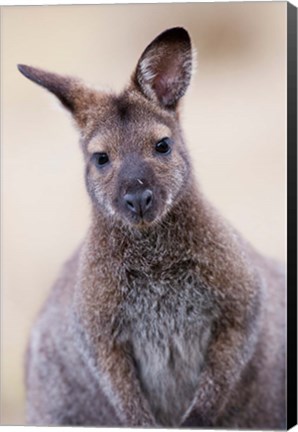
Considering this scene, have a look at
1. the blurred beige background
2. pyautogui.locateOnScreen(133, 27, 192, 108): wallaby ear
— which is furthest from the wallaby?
the blurred beige background

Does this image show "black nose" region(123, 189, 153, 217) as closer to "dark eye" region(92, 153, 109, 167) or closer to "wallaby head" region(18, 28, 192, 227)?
"wallaby head" region(18, 28, 192, 227)

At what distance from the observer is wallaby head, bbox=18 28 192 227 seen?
443 cm

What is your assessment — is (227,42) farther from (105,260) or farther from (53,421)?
(53,421)

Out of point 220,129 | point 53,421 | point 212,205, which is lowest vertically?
point 53,421

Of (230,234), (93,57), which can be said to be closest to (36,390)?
(230,234)

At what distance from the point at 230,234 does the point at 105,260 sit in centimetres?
56

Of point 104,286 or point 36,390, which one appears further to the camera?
point 36,390

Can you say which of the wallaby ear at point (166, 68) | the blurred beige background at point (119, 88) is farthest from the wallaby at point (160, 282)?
the blurred beige background at point (119, 88)

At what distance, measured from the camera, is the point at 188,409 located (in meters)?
4.82

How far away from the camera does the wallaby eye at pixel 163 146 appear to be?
14.8ft

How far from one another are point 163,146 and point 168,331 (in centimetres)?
81

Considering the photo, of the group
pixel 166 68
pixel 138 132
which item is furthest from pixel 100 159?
pixel 166 68

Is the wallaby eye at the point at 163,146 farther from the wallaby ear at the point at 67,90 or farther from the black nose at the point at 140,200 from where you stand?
the wallaby ear at the point at 67,90

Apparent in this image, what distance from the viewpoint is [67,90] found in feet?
15.3
